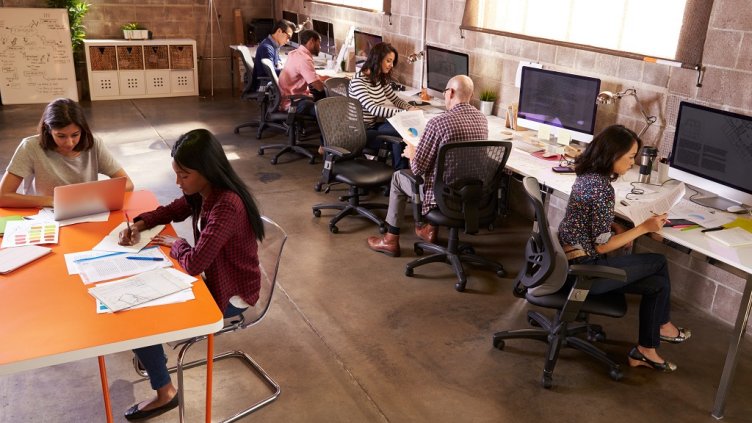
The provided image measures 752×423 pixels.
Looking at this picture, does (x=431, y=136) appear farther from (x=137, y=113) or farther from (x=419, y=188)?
(x=137, y=113)

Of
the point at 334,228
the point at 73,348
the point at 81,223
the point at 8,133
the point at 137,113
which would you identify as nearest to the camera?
the point at 73,348

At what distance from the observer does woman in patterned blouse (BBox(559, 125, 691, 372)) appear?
2.93 m

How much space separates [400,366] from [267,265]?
2.99ft

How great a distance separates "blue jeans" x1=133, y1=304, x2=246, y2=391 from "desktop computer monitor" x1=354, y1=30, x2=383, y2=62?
181 inches

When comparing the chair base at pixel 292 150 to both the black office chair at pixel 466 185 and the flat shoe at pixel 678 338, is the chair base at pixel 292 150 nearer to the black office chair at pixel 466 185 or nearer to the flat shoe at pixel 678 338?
the black office chair at pixel 466 185

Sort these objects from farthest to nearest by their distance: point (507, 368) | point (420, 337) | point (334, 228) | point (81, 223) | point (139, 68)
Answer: point (139, 68) → point (334, 228) → point (420, 337) → point (507, 368) → point (81, 223)

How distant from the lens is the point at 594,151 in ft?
9.77

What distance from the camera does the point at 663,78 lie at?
3881mm

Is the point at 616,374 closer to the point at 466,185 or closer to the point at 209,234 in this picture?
the point at 466,185

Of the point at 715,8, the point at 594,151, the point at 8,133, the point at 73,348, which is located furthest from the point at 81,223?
the point at 8,133

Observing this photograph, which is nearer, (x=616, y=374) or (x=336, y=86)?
(x=616, y=374)

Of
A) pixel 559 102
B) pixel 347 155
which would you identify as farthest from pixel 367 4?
pixel 559 102

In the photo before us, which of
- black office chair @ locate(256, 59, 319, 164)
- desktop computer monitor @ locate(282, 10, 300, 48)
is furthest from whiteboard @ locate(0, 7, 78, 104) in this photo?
black office chair @ locate(256, 59, 319, 164)

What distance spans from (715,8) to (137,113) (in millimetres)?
6708
